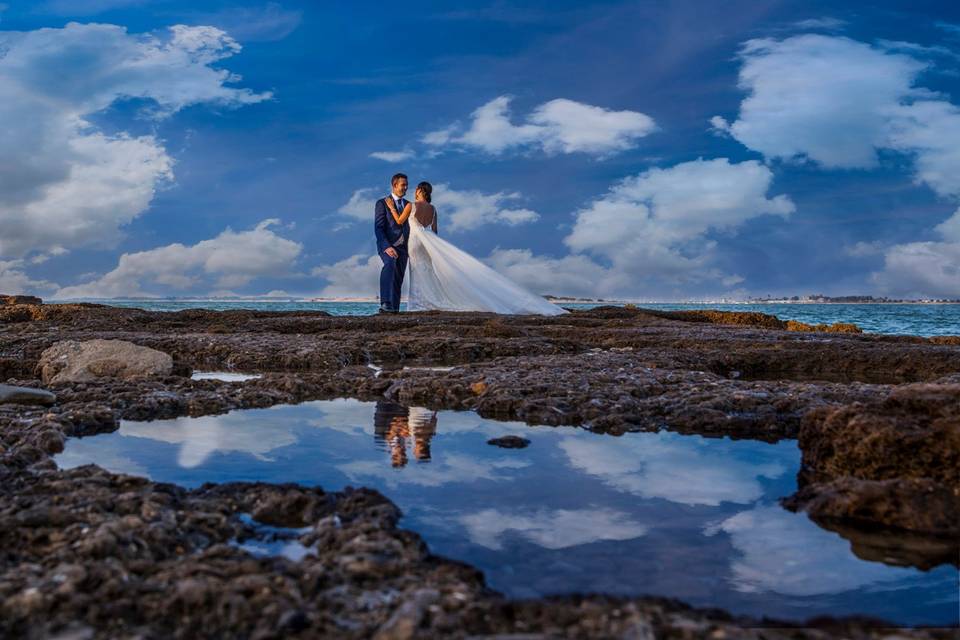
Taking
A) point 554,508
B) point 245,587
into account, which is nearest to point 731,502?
point 554,508

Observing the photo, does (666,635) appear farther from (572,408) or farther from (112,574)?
(572,408)

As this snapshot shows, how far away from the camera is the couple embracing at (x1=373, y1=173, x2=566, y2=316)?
658 inches

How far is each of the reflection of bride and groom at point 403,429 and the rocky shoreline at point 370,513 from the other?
251 millimetres

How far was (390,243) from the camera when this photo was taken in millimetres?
17000

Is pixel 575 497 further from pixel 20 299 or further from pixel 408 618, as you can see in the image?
pixel 20 299

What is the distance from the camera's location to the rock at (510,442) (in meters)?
3.42

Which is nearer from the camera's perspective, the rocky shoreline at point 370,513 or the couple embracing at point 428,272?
the rocky shoreline at point 370,513

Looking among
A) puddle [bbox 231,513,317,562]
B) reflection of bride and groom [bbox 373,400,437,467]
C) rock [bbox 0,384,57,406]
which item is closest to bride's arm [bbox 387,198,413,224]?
reflection of bride and groom [bbox 373,400,437,467]

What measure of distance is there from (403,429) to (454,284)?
13.1m

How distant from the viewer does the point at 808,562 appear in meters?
2.07

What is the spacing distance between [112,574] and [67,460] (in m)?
1.64

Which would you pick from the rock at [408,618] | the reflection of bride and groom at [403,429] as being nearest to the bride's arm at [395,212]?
the reflection of bride and groom at [403,429]

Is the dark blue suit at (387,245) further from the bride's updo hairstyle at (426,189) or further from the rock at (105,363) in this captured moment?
the rock at (105,363)

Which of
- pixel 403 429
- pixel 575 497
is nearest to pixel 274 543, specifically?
pixel 575 497
